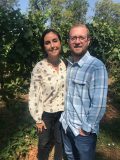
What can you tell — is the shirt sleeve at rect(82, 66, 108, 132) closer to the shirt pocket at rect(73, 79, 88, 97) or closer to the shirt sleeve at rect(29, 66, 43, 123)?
the shirt pocket at rect(73, 79, 88, 97)

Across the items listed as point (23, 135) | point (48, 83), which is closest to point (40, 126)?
point (48, 83)

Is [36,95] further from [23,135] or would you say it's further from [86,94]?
[23,135]

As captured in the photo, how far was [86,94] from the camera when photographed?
3889mm

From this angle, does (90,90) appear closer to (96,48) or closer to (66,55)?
(66,55)

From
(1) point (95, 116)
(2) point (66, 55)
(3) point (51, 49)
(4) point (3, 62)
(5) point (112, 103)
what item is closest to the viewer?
(1) point (95, 116)

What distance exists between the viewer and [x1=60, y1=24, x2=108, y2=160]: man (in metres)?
3.80

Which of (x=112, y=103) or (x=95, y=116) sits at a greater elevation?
(x=95, y=116)

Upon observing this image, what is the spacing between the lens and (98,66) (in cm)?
383

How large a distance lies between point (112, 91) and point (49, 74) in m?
8.60

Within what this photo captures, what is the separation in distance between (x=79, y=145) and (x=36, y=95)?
3.37ft

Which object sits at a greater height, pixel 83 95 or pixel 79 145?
pixel 83 95

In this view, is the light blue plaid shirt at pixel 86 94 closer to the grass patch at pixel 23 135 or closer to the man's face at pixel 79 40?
the man's face at pixel 79 40

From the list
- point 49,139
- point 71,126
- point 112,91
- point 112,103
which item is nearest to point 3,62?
point 49,139

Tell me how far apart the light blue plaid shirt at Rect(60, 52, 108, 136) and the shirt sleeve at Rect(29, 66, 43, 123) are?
0.69m
